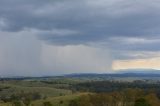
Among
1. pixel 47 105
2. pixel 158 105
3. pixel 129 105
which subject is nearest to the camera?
pixel 158 105

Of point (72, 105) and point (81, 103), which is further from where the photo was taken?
point (72, 105)

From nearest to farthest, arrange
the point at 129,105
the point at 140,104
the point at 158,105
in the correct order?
the point at 140,104
the point at 158,105
the point at 129,105

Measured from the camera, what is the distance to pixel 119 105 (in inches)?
7677

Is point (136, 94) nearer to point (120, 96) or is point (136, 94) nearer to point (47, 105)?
point (120, 96)

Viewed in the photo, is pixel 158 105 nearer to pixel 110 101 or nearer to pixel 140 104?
pixel 140 104

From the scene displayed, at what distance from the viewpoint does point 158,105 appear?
141 meters

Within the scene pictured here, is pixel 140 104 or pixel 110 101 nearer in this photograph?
pixel 140 104

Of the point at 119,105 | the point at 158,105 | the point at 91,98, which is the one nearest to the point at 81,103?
the point at 91,98

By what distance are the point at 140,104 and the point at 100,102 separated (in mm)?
67057

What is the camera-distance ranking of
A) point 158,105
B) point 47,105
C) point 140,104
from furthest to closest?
point 47,105 → point 158,105 → point 140,104

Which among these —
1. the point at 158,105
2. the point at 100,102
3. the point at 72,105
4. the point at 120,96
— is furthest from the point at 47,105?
the point at 158,105

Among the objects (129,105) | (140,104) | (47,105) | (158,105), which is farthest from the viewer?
(47,105)

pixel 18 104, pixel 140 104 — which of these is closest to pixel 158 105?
pixel 140 104

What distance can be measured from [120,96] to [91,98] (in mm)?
17069
